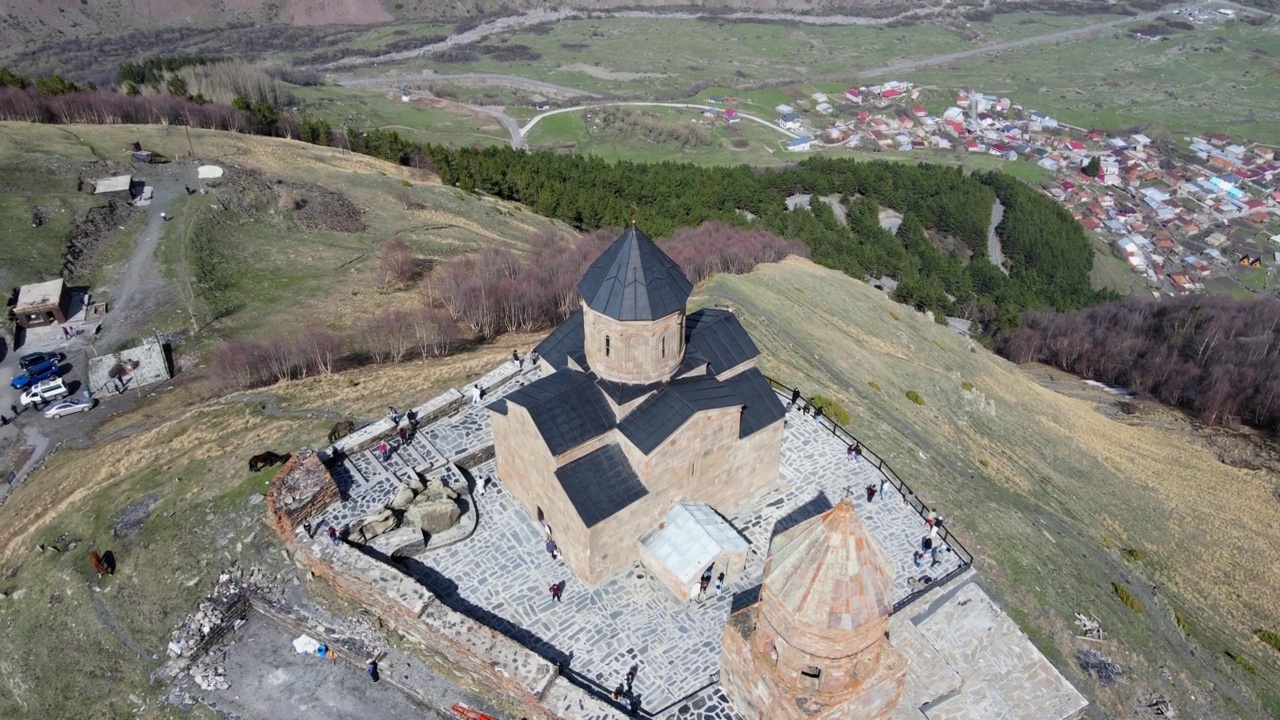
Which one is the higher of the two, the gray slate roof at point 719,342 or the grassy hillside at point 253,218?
the gray slate roof at point 719,342

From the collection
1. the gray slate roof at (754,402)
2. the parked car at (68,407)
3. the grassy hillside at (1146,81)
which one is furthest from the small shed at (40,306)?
the grassy hillside at (1146,81)

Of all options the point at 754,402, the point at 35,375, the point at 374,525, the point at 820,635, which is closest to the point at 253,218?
the point at 35,375

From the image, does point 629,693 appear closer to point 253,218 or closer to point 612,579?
point 612,579

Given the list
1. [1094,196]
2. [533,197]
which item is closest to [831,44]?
[1094,196]

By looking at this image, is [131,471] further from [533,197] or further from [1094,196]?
[1094,196]

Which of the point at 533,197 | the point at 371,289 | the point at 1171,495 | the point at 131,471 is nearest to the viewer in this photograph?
the point at 131,471

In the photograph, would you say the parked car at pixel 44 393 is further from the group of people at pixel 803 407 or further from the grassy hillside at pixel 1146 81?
the grassy hillside at pixel 1146 81
